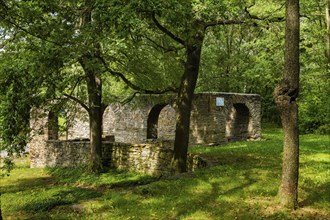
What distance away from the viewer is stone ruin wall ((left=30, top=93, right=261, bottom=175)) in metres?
15.0

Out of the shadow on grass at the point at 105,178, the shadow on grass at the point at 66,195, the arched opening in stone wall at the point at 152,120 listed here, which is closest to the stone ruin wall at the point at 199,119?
the arched opening in stone wall at the point at 152,120

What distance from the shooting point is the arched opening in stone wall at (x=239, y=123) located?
21.1m

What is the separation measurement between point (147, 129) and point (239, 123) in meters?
5.70

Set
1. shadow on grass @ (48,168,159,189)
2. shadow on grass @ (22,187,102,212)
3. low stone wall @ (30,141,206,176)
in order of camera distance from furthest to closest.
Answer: low stone wall @ (30,141,206,176), shadow on grass @ (48,168,159,189), shadow on grass @ (22,187,102,212)

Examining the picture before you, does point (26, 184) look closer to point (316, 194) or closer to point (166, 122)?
point (166, 122)

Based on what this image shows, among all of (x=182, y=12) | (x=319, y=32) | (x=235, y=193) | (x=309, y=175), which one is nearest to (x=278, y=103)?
(x=235, y=193)

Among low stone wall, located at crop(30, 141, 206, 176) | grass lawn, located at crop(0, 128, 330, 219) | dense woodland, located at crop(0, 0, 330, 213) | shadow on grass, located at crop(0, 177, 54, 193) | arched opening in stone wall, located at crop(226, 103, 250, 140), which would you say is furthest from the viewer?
arched opening in stone wall, located at crop(226, 103, 250, 140)

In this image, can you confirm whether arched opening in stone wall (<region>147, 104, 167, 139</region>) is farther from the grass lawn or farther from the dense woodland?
the grass lawn

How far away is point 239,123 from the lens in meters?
21.4

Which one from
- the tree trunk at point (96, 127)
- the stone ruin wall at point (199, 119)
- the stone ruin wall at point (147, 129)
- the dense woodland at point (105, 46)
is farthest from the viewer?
the stone ruin wall at point (199, 119)

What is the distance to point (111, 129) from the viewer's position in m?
22.2

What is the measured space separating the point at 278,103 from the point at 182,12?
3101 millimetres

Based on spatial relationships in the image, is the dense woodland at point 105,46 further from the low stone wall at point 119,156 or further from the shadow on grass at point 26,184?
the shadow on grass at point 26,184

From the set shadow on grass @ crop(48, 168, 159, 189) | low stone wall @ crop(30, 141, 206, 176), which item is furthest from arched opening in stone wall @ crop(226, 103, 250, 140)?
shadow on grass @ crop(48, 168, 159, 189)
